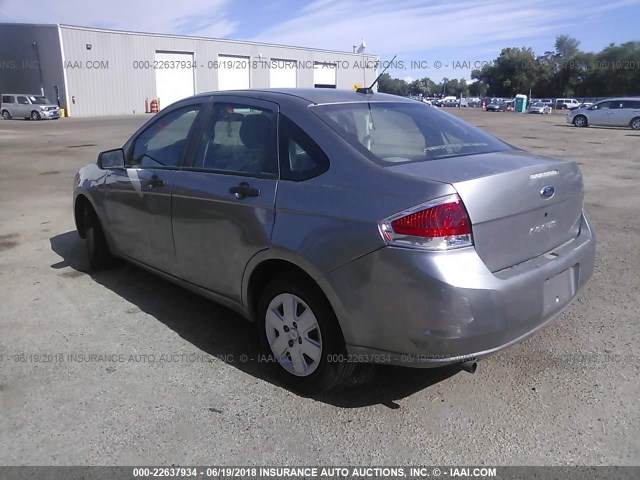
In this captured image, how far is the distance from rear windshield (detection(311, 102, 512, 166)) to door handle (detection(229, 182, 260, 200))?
60 centimetres

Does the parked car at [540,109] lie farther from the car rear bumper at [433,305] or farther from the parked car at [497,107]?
the car rear bumper at [433,305]

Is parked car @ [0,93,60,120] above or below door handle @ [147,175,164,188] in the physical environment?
below

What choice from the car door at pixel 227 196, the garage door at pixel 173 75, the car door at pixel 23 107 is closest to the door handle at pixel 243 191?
the car door at pixel 227 196

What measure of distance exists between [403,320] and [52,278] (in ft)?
12.6

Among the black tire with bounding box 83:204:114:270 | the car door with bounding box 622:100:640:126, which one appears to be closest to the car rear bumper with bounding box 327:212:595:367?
the black tire with bounding box 83:204:114:270

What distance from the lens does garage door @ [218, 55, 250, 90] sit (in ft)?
164

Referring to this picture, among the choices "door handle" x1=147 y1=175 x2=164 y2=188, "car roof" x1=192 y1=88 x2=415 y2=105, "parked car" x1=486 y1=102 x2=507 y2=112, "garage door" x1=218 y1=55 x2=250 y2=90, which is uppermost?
"garage door" x1=218 y1=55 x2=250 y2=90

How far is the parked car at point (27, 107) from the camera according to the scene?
3522 cm

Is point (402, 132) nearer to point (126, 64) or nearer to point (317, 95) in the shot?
point (317, 95)

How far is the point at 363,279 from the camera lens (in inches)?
101

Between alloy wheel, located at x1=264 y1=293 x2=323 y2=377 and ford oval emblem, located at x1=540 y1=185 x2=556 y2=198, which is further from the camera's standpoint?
alloy wheel, located at x1=264 y1=293 x2=323 y2=377

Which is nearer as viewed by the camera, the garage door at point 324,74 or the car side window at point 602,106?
the car side window at point 602,106

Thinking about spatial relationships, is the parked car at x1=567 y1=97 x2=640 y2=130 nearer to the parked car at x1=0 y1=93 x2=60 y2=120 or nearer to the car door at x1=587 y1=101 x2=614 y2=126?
the car door at x1=587 y1=101 x2=614 y2=126

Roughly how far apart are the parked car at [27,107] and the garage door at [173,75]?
11.9 metres
